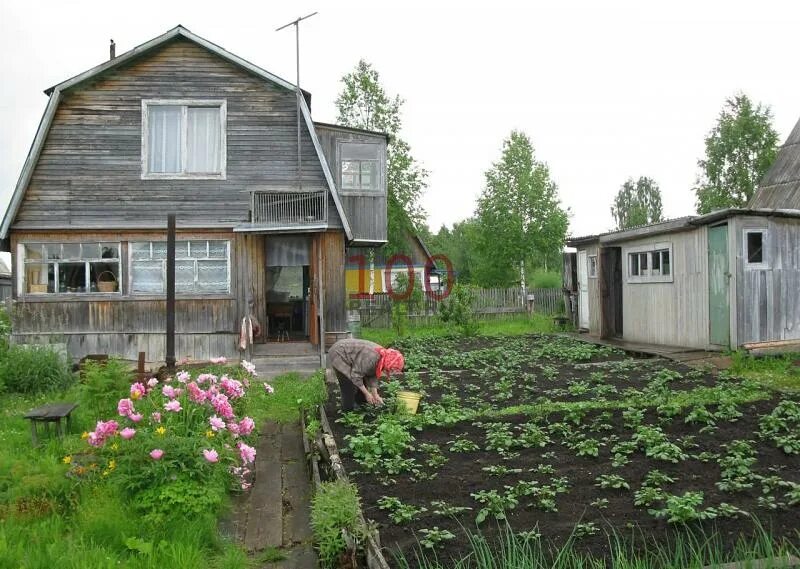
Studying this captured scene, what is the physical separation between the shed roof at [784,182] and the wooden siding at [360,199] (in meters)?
12.9

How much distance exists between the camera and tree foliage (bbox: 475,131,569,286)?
40531mm

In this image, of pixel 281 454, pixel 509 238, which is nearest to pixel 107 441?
pixel 281 454

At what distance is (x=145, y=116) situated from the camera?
14.8 m

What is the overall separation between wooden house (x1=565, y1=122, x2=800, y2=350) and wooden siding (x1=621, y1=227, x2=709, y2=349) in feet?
0.07

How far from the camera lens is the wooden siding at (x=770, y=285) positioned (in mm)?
13156

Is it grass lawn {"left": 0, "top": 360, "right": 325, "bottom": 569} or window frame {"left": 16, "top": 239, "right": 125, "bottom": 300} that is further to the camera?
window frame {"left": 16, "top": 239, "right": 125, "bottom": 300}

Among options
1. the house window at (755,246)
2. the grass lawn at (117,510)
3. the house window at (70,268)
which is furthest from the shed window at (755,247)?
the house window at (70,268)

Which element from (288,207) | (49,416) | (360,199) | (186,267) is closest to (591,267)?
(360,199)

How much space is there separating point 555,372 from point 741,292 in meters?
3.93

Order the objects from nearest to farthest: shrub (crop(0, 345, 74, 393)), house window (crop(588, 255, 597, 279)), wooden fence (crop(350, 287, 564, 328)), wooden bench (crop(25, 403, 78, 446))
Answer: wooden bench (crop(25, 403, 78, 446)), shrub (crop(0, 345, 74, 393)), house window (crop(588, 255, 597, 279)), wooden fence (crop(350, 287, 564, 328))

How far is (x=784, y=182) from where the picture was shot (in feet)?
74.9

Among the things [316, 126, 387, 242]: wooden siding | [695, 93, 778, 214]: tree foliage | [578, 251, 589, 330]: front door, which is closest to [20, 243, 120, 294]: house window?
[316, 126, 387, 242]: wooden siding

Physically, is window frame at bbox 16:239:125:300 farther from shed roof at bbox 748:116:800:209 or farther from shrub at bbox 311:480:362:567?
shed roof at bbox 748:116:800:209

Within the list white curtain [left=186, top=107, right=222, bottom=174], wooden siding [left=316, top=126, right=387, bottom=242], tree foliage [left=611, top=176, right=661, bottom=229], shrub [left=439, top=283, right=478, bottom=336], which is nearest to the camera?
white curtain [left=186, top=107, right=222, bottom=174]
